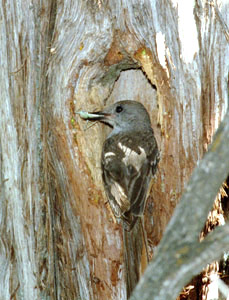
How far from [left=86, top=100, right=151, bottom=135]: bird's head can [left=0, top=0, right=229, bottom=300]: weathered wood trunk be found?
589 millimetres

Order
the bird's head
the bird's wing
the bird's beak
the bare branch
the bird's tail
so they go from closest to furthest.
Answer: the bare branch, the bird's tail, the bird's beak, the bird's wing, the bird's head

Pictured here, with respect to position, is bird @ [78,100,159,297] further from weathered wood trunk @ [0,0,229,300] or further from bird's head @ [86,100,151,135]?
weathered wood trunk @ [0,0,229,300]

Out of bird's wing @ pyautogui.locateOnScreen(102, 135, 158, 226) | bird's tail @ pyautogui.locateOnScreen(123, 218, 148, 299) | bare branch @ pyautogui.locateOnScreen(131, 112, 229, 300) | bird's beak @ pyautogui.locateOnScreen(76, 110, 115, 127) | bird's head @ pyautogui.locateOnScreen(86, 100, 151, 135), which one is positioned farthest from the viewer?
bird's head @ pyautogui.locateOnScreen(86, 100, 151, 135)

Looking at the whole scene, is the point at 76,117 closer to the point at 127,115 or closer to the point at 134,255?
the point at 127,115

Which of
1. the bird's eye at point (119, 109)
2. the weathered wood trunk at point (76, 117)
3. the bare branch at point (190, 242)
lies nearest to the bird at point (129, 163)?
the bird's eye at point (119, 109)

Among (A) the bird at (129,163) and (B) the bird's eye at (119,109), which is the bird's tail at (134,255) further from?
(B) the bird's eye at (119,109)

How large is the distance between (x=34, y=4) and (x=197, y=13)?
1325 millimetres

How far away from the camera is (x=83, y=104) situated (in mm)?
4871

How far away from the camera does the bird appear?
4.85m

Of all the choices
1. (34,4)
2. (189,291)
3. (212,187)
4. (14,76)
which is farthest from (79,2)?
(212,187)

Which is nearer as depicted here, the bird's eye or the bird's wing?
the bird's wing

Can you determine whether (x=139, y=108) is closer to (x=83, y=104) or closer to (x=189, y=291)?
(x=83, y=104)

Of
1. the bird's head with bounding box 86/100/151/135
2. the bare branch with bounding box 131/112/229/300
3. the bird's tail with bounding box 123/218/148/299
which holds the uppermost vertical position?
the bird's head with bounding box 86/100/151/135

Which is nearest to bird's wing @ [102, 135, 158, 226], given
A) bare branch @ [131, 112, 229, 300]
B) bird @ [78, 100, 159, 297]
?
bird @ [78, 100, 159, 297]
